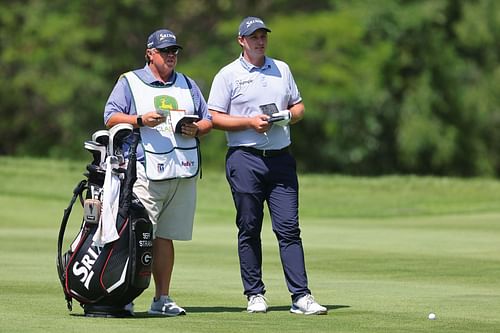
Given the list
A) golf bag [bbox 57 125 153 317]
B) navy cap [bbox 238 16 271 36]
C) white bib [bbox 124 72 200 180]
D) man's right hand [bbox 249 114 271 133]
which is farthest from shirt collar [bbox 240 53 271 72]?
golf bag [bbox 57 125 153 317]

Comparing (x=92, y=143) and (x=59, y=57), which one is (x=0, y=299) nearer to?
(x=92, y=143)

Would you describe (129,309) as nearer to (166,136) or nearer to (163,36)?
(166,136)

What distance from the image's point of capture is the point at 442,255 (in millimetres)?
14078

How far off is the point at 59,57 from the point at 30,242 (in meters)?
Answer: 33.8

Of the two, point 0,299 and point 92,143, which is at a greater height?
point 92,143

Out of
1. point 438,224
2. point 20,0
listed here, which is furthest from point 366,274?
point 20,0

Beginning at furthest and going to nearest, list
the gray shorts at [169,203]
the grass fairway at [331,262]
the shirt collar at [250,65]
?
1. the shirt collar at [250,65]
2. the gray shorts at [169,203]
3. the grass fairway at [331,262]

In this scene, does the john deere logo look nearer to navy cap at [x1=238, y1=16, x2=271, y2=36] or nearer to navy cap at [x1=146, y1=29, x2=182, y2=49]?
navy cap at [x1=146, y1=29, x2=182, y2=49]

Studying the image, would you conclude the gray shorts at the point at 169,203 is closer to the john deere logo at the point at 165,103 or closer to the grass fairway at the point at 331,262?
the john deere logo at the point at 165,103

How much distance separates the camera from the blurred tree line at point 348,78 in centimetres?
4675

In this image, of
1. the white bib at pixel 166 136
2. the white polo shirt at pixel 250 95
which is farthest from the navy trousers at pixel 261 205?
the white bib at pixel 166 136

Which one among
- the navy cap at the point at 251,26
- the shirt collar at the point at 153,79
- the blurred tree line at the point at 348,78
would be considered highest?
the blurred tree line at the point at 348,78

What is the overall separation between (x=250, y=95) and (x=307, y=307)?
1617 millimetres

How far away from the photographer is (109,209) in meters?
8.67
